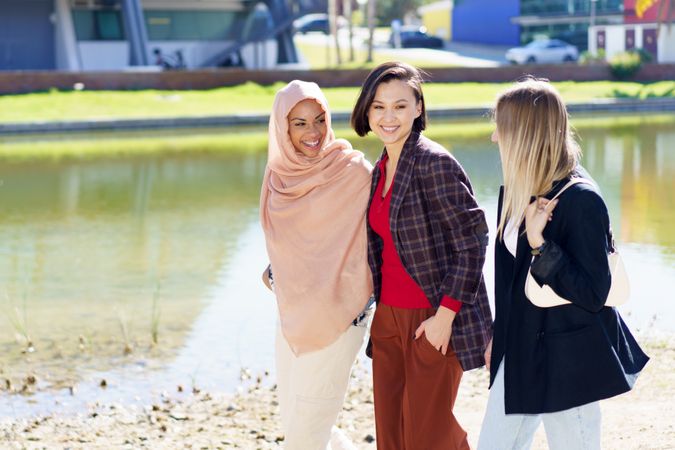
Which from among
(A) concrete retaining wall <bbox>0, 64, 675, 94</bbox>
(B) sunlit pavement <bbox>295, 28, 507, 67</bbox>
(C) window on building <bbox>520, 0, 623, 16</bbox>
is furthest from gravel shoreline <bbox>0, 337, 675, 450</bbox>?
(C) window on building <bbox>520, 0, 623, 16</bbox>

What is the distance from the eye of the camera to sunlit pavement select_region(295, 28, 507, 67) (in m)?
54.9

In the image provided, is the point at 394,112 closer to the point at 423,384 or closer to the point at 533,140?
the point at 533,140

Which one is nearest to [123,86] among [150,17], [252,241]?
[150,17]

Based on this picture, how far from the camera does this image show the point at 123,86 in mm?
34781

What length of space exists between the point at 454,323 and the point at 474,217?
395mm

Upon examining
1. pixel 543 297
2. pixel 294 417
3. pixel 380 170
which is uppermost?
pixel 380 170

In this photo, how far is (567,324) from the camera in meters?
3.49

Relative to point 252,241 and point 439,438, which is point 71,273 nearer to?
point 252,241

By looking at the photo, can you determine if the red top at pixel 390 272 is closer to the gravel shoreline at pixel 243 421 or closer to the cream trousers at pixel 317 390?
the cream trousers at pixel 317 390

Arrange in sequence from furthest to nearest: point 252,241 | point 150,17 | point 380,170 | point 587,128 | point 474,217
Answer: point 150,17
point 587,128
point 252,241
point 380,170
point 474,217

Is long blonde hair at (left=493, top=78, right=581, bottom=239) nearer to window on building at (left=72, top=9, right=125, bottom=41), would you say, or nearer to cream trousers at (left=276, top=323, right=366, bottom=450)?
cream trousers at (left=276, top=323, right=366, bottom=450)

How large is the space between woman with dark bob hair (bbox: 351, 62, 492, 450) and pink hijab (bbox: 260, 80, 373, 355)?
9 cm

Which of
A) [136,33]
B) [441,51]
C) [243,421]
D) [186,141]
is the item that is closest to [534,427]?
[243,421]

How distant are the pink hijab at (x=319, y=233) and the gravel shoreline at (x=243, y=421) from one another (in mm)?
1411
